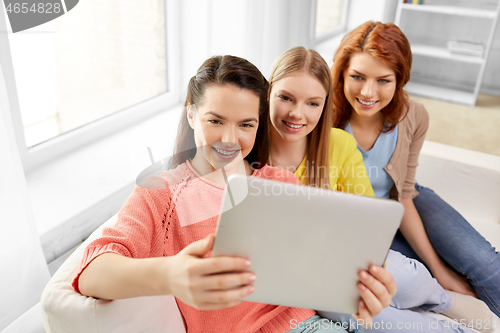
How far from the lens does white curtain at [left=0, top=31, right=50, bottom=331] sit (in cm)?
101

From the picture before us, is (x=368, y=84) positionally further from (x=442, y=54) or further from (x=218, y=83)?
(x=442, y=54)

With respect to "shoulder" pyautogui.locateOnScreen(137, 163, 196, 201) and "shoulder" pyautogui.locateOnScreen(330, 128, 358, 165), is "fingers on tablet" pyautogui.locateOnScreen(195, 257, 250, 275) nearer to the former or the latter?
"shoulder" pyautogui.locateOnScreen(137, 163, 196, 201)

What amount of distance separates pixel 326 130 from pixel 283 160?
0.15 m

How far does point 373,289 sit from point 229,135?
0.41 m

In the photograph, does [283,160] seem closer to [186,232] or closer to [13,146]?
[186,232]

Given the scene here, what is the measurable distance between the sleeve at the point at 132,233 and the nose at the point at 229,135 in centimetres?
18

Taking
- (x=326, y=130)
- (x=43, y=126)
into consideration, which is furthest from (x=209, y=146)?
(x=43, y=126)

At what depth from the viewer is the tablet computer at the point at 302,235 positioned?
1.89 feet


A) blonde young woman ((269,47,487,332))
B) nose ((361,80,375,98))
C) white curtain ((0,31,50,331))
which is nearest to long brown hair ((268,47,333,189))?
blonde young woman ((269,47,487,332))

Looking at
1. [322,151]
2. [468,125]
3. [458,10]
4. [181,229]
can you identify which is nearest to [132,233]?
[181,229]

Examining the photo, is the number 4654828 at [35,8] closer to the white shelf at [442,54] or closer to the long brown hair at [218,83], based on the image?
the long brown hair at [218,83]

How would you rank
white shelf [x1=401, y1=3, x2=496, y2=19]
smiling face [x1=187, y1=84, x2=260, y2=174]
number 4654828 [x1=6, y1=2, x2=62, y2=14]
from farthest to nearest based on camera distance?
1. white shelf [x1=401, y1=3, x2=496, y2=19]
2. number 4654828 [x1=6, y1=2, x2=62, y2=14]
3. smiling face [x1=187, y1=84, x2=260, y2=174]

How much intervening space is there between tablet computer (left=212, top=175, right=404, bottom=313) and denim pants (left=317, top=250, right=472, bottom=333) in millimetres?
501

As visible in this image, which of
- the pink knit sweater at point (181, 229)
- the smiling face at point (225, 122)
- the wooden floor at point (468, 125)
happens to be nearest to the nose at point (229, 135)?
the smiling face at point (225, 122)
